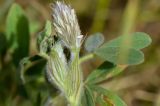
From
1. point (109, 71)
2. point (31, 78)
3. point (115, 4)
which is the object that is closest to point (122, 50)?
point (109, 71)

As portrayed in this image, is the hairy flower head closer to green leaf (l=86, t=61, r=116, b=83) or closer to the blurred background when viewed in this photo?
green leaf (l=86, t=61, r=116, b=83)

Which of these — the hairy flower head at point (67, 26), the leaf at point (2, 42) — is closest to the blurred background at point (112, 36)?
the leaf at point (2, 42)

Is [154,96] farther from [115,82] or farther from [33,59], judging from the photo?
[33,59]

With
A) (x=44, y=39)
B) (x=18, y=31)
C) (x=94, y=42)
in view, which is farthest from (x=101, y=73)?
(x=18, y=31)

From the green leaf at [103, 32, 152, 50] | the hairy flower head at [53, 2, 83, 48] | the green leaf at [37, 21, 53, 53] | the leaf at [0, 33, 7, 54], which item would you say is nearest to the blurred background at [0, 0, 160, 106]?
the leaf at [0, 33, 7, 54]

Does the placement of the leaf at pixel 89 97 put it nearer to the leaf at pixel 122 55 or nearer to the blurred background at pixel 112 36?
the leaf at pixel 122 55

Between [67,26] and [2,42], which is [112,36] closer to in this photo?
[2,42]
